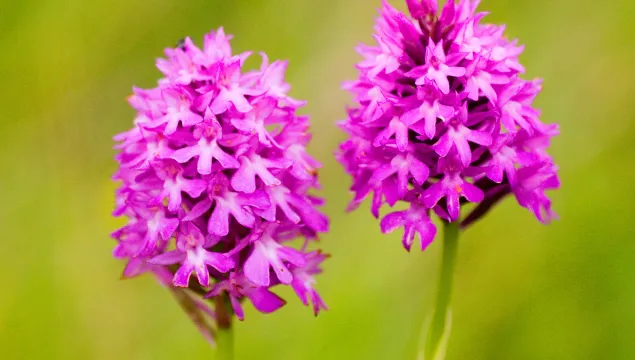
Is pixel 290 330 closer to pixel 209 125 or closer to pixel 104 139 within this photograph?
pixel 209 125

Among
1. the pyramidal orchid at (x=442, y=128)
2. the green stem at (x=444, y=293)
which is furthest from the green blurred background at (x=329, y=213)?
the pyramidal orchid at (x=442, y=128)

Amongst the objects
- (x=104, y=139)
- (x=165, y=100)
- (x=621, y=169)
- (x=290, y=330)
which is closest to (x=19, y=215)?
(x=104, y=139)

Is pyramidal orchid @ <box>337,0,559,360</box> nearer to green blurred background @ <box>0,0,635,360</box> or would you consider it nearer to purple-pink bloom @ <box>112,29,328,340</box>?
purple-pink bloom @ <box>112,29,328,340</box>

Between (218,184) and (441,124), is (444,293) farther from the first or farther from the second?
(218,184)

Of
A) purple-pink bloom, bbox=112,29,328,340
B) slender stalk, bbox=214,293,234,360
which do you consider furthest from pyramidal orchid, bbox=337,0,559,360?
slender stalk, bbox=214,293,234,360

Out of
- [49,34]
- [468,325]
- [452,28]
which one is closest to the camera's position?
[452,28]

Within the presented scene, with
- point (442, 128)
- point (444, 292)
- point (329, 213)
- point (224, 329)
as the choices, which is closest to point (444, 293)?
point (444, 292)

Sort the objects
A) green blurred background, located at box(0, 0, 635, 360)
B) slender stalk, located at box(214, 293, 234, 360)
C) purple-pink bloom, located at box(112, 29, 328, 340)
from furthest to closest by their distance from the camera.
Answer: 1. green blurred background, located at box(0, 0, 635, 360)
2. slender stalk, located at box(214, 293, 234, 360)
3. purple-pink bloom, located at box(112, 29, 328, 340)
